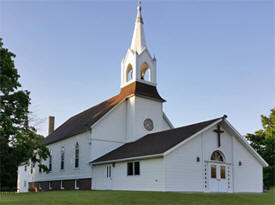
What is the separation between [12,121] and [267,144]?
34.6 meters

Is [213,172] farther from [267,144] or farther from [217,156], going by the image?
[267,144]

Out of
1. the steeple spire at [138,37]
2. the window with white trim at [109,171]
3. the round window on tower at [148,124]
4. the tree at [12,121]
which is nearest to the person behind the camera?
the tree at [12,121]

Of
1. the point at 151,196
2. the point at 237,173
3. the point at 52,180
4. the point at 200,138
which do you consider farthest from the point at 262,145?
the point at 151,196

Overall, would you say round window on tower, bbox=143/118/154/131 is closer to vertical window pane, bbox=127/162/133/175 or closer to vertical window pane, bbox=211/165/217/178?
vertical window pane, bbox=127/162/133/175

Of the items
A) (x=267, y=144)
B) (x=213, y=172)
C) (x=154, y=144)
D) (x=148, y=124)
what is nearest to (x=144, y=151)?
(x=154, y=144)

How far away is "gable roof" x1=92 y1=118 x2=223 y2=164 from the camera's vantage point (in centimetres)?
2509

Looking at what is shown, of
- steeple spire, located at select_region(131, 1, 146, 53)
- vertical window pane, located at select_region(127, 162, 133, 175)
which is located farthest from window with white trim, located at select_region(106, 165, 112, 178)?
steeple spire, located at select_region(131, 1, 146, 53)

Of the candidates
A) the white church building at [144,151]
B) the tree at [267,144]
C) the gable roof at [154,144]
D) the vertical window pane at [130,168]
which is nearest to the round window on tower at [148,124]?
the white church building at [144,151]

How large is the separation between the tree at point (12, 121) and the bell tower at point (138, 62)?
1175 cm

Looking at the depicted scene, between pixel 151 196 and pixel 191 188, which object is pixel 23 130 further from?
pixel 191 188

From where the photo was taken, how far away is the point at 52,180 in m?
40.0

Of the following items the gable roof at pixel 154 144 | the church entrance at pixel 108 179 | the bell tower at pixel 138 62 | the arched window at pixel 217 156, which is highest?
the bell tower at pixel 138 62

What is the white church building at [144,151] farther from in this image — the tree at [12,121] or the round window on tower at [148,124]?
the tree at [12,121]

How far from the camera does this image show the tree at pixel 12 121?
24.6 meters
